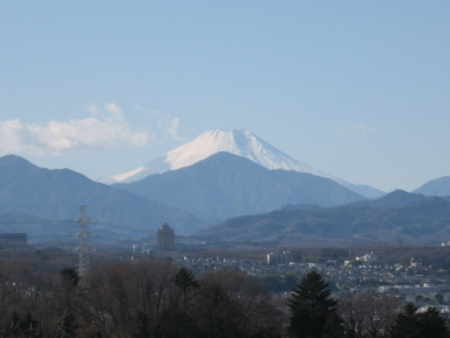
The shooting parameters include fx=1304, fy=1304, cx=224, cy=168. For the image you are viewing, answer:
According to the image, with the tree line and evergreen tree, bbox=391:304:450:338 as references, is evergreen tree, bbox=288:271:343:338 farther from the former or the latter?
evergreen tree, bbox=391:304:450:338

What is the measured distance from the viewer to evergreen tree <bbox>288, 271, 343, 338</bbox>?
6625 cm

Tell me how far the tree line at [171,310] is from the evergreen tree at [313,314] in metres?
0.05

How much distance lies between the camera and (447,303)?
133250 mm

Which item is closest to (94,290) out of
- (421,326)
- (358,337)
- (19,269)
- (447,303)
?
(358,337)

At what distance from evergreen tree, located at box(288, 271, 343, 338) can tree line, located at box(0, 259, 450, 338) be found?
0.17 ft

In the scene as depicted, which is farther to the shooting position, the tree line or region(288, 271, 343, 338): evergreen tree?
the tree line

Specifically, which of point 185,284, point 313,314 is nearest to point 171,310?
point 185,284

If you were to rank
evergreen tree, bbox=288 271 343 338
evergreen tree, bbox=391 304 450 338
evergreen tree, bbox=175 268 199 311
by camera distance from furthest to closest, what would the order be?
evergreen tree, bbox=175 268 199 311, evergreen tree, bbox=288 271 343 338, evergreen tree, bbox=391 304 450 338

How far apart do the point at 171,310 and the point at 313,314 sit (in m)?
8.06

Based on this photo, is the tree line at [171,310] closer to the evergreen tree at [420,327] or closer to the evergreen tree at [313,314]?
the evergreen tree at [313,314]

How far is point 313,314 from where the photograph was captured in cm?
6756

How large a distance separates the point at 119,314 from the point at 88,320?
172 centimetres

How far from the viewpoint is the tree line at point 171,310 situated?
6719 centimetres

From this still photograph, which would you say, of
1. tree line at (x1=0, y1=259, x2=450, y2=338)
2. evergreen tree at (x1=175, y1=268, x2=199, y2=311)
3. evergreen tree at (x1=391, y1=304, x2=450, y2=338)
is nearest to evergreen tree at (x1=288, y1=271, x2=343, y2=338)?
tree line at (x1=0, y1=259, x2=450, y2=338)
